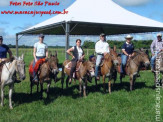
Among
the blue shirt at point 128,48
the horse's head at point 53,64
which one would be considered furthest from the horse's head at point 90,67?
the blue shirt at point 128,48

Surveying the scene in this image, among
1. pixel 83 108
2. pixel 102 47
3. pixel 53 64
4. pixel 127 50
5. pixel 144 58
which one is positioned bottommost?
pixel 83 108

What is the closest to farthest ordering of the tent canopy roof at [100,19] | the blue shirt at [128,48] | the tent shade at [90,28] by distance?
the blue shirt at [128,48]
the tent canopy roof at [100,19]
the tent shade at [90,28]

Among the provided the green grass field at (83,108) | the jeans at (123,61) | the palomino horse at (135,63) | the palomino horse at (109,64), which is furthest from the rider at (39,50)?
the palomino horse at (135,63)

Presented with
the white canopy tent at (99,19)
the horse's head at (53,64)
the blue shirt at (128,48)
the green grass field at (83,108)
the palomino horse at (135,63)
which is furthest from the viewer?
the white canopy tent at (99,19)

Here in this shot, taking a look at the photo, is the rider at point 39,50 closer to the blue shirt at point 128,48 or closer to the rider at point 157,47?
the blue shirt at point 128,48

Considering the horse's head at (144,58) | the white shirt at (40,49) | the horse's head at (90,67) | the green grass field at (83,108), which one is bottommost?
the green grass field at (83,108)

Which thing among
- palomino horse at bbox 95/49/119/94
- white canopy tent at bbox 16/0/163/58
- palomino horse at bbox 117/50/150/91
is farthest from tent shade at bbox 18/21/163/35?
palomino horse at bbox 117/50/150/91

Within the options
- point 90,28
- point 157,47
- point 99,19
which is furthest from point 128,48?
point 90,28

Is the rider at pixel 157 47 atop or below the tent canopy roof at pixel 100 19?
below

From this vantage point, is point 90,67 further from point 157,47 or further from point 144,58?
point 157,47

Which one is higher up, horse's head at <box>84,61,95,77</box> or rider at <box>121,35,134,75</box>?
rider at <box>121,35,134,75</box>

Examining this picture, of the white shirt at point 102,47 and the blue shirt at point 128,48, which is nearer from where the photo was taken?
the white shirt at point 102,47

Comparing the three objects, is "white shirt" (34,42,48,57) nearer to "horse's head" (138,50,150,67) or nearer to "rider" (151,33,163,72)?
"horse's head" (138,50,150,67)

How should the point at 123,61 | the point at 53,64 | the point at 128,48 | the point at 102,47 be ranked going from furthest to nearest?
the point at 123,61 < the point at 128,48 < the point at 102,47 < the point at 53,64
